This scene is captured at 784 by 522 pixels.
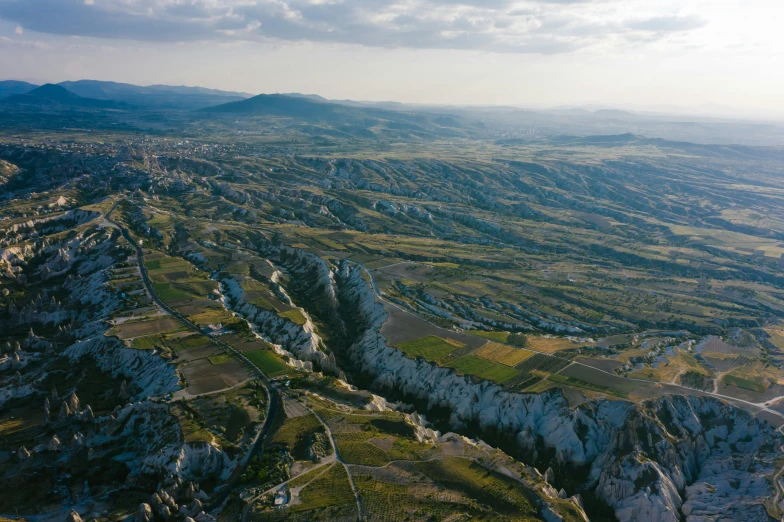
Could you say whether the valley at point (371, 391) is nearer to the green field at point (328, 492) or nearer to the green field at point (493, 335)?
the green field at point (328, 492)

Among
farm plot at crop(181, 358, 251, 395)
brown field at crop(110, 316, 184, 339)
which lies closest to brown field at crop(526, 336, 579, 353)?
farm plot at crop(181, 358, 251, 395)

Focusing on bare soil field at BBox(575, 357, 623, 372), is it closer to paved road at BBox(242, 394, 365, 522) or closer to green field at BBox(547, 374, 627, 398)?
green field at BBox(547, 374, 627, 398)

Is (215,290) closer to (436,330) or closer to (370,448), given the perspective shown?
(436,330)

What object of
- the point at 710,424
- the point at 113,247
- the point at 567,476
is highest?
the point at 113,247

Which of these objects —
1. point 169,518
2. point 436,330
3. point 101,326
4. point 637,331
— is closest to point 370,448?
point 169,518

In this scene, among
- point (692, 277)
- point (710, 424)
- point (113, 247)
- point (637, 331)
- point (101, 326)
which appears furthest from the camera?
point (692, 277)

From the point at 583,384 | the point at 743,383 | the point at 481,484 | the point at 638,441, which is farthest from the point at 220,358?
the point at 743,383
